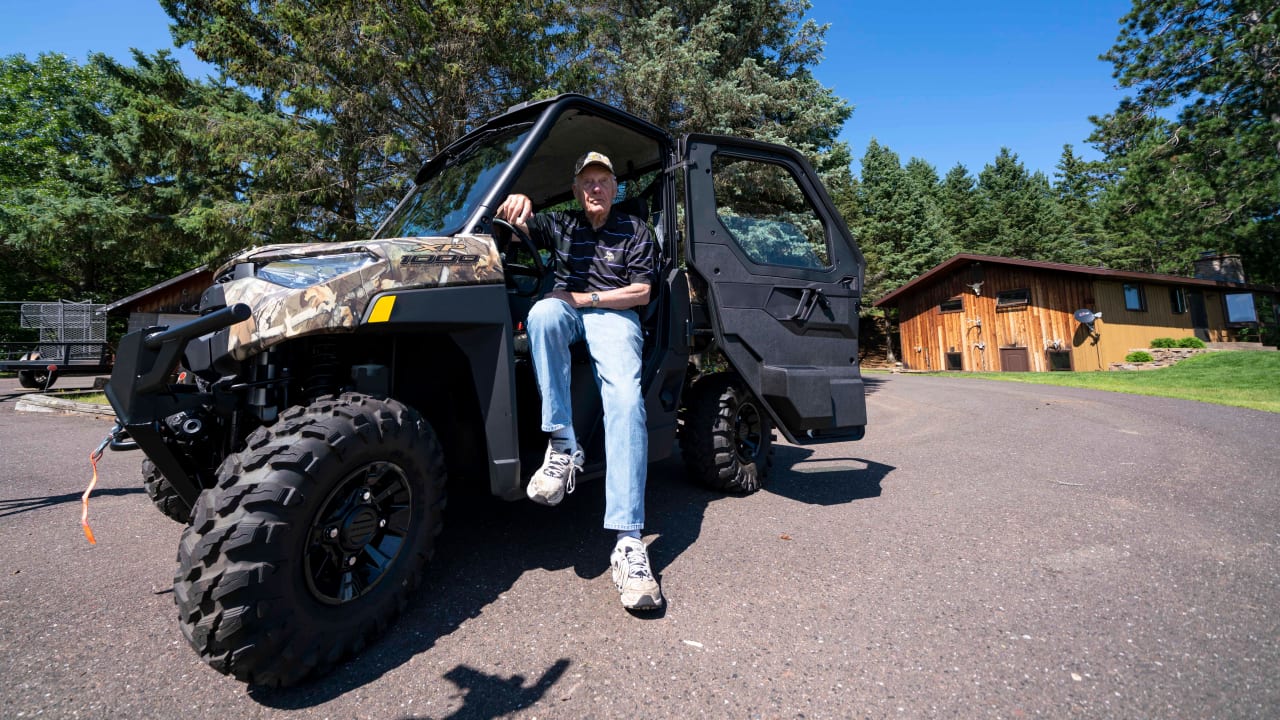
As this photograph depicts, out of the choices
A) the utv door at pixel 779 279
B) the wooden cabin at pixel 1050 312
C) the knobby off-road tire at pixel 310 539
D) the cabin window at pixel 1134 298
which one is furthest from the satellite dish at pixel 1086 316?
the knobby off-road tire at pixel 310 539

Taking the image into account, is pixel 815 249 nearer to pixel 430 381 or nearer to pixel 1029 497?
pixel 1029 497

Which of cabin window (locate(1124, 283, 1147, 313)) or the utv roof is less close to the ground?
cabin window (locate(1124, 283, 1147, 313))

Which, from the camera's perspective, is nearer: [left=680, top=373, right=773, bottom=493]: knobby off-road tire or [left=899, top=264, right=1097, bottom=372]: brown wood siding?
[left=680, top=373, right=773, bottom=493]: knobby off-road tire

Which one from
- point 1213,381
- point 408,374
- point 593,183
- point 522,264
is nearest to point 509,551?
point 408,374

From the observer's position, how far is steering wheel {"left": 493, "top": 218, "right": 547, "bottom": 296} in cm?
258

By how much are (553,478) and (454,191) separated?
164 cm

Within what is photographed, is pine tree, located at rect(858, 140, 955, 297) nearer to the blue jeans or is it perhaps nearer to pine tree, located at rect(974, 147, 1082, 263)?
pine tree, located at rect(974, 147, 1082, 263)

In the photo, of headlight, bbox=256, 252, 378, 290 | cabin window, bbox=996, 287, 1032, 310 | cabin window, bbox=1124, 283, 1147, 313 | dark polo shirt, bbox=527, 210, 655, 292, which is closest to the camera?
headlight, bbox=256, 252, 378, 290

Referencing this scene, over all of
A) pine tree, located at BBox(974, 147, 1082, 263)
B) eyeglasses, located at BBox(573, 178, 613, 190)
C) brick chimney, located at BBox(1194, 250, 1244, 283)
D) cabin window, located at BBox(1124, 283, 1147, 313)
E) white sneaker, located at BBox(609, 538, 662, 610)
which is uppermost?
pine tree, located at BBox(974, 147, 1082, 263)

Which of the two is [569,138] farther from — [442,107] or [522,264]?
[442,107]

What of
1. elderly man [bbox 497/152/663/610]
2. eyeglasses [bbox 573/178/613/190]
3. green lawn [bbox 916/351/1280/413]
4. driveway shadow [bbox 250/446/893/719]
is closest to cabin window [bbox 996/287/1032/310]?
green lawn [bbox 916/351/1280/413]

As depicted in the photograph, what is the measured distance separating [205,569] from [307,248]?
123cm

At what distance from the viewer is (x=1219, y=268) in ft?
88.2

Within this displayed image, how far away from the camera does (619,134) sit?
3520 millimetres
